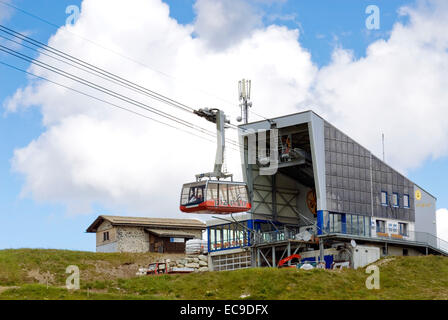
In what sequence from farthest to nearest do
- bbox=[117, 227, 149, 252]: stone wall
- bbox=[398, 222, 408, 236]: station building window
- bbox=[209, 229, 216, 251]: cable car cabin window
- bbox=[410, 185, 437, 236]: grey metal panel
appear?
bbox=[117, 227, 149, 252]: stone wall, bbox=[410, 185, 437, 236]: grey metal panel, bbox=[209, 229, 216, 251]: cable car cabin window, bbox=[398, 222, 408, 236]: station building window

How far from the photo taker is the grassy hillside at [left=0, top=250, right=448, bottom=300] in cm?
4272

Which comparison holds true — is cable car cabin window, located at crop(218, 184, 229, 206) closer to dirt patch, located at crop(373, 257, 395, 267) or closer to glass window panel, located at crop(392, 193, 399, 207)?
dirt patch, located at crop(373, 257, 395, 267)

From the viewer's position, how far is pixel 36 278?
57.9 m

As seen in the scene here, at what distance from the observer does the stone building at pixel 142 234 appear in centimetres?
7750

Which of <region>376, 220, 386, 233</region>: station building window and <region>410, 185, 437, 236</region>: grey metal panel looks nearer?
<region>376, 220, 386, 233</region>: station building window

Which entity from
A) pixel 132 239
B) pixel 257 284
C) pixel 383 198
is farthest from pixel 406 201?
pixel 257 284

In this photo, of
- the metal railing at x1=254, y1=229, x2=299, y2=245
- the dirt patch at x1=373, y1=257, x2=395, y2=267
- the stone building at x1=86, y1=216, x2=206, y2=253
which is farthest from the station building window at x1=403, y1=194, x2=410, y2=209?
the stone building at x1=86, y1=216, x2=206, y2=253

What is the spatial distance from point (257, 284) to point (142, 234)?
35.0m

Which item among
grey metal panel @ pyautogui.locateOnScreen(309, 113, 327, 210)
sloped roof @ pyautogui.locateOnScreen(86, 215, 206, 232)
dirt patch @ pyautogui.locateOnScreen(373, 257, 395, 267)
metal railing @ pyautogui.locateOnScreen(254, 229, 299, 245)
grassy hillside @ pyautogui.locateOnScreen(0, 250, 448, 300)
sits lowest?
grassy hillside @ pyautogui.locateOnScreen(0, 250, 448, 300)

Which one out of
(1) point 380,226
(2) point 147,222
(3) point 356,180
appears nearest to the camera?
(3) point 356,180

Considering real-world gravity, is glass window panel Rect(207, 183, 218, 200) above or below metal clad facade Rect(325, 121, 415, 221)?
below

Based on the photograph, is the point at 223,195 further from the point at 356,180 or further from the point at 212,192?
the point at 356,180

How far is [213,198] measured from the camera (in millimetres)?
50438

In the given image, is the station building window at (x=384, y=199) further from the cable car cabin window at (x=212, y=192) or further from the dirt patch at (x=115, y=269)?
the cable car cabin window at (x=212, y=192)
